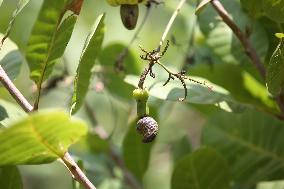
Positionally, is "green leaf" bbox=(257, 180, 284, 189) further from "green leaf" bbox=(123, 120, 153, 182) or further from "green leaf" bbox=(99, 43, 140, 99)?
"green leaf" bbox=(99, 43, 140, 99)

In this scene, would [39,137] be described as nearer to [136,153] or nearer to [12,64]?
[12,64]

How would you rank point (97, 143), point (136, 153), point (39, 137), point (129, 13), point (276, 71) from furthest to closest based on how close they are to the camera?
point (97, 143)
point (136, 153)
point (129, 13)
point (276, 71)
point (39, 137)

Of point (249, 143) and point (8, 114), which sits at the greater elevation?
point (8, 114)

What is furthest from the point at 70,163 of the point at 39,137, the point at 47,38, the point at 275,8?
the point at 275,8

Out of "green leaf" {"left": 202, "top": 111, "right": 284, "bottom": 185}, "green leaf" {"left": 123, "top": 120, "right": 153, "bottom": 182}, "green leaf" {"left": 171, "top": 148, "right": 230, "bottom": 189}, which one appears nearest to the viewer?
"green leaf" {"left": 171, "top": 148, "right": 230, "bottom": 189}

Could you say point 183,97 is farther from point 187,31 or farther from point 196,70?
point 187,31

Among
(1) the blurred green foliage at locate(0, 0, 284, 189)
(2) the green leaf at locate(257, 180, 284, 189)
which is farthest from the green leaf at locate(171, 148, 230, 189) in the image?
(2) the green leaf at locate(257, 180, 284, 189)
